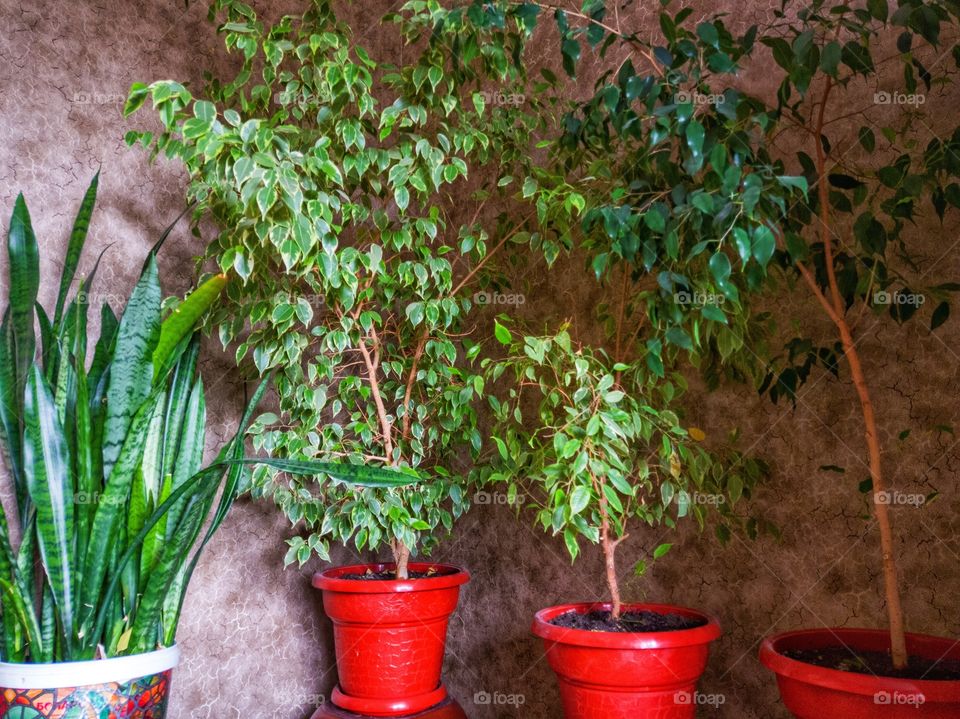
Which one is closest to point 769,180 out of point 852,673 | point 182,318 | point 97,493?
point 852,673

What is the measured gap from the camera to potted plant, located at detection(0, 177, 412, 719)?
1635 mm

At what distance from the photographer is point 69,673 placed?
1.58 metres

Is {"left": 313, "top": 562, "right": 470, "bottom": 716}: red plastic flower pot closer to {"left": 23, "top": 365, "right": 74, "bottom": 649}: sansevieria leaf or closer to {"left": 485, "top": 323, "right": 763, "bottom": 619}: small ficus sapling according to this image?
{"left": 485, "top": 323, "right": 763, "bottom": 619}: small ficus sapling

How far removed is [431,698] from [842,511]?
1.18 meters

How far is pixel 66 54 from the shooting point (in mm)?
2131

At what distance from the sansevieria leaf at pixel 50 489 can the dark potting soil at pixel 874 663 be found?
155cm

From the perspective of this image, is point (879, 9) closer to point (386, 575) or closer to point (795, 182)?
point (795, 182)

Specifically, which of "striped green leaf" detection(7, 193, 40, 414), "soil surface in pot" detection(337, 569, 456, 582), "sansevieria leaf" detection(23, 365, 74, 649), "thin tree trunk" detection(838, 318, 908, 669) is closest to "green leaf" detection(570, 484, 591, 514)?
"thin tree trunk" detection(838, 318, 908, 669)

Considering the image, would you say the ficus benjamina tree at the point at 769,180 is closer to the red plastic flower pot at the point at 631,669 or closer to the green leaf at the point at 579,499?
the green leaf at the point at 579,499

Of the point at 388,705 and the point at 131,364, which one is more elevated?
the point at 131,364

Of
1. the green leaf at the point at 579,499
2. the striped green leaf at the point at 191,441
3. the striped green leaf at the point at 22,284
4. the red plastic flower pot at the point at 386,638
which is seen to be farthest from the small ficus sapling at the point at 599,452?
the striped green leaf at the point at 22,284

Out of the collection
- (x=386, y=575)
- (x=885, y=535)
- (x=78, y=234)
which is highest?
(x=78, y=234)

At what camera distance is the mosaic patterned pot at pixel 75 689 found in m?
1.57

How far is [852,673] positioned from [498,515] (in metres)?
1.30
